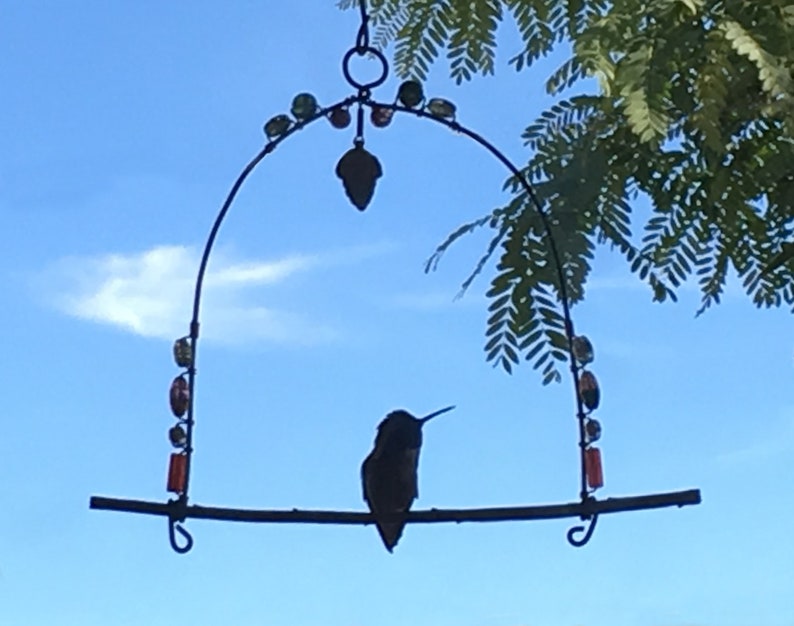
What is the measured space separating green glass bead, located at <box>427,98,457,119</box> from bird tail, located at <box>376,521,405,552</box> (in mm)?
253

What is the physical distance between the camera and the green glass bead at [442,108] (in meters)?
0.80

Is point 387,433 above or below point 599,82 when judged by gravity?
below

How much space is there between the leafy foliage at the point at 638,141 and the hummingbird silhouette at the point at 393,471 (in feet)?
0.25

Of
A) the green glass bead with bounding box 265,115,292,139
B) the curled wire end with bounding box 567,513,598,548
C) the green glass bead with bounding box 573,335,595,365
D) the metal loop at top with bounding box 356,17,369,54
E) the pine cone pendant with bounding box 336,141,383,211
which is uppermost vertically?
the metal loop at top with bounding box 356,17,369,54

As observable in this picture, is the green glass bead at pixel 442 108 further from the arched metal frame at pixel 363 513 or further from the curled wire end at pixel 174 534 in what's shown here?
the curled wire end at pixel 174 534

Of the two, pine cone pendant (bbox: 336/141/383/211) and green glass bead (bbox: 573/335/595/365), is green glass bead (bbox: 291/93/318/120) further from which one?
green glass bead (bbox: 573/335/595/365)

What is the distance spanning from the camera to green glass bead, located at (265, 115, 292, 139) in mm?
810

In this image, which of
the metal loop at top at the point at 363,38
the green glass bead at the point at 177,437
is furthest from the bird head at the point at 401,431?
the metal loop at top at the point at 363,38

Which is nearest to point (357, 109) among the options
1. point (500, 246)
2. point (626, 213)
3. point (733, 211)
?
point (500, 246)

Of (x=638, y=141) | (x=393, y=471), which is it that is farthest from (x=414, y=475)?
(x=638, y=141)

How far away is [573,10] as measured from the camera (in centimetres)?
100

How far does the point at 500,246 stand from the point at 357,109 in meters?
0.17

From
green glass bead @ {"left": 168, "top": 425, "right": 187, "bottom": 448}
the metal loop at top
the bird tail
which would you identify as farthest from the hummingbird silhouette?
the metal loop at top

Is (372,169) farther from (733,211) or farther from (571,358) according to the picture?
(733,211)
